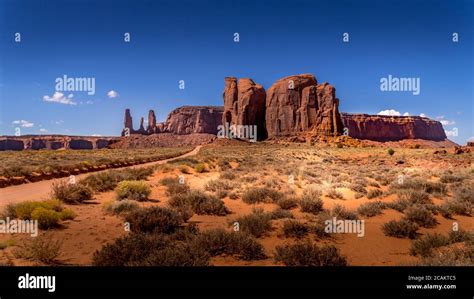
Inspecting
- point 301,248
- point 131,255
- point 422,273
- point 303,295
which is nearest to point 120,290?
point 131,255

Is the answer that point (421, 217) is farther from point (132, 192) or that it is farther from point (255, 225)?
point (132, 192)

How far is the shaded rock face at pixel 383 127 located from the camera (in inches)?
6806

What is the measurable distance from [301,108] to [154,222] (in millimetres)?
97903

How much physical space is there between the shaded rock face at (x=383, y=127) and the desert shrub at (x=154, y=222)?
174 meters

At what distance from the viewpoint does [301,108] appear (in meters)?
102

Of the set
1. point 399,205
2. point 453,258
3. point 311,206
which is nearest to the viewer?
point 453,258

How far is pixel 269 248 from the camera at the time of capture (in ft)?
23.5

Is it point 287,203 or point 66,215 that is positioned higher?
point 66,215

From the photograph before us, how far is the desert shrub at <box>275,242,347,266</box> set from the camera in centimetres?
584

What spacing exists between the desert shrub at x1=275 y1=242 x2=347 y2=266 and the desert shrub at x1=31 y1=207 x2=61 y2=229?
6.15 metres

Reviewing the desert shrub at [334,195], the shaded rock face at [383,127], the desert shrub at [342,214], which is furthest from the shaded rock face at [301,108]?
the desert shrub at [342,214]

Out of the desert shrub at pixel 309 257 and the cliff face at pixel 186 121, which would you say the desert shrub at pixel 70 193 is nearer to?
the desert shrub at pixel 309 257

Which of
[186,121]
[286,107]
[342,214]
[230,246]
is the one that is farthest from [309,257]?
[186,121]

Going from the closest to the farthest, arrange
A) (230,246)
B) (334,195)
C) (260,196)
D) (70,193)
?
(230,246) → (70,193) → (260,196) → (334,195)
